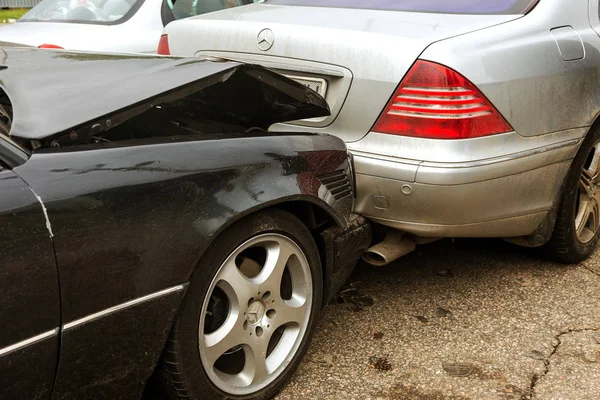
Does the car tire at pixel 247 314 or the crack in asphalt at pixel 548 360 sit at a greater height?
the car tire at pixel 247 314

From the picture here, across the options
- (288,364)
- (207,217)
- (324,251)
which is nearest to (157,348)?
(207,217)

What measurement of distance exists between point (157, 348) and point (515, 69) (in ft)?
6.14

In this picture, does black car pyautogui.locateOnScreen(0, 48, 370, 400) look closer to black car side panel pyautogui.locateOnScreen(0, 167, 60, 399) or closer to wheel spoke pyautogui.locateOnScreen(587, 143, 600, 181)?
black car side panel pyautogui.locateOnScreen(0, 167, 60, 399)

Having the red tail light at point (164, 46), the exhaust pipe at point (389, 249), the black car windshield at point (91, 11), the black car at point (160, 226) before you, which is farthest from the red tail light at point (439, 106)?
the black car windshield at point (91, 11)

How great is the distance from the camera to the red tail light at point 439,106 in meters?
2.81

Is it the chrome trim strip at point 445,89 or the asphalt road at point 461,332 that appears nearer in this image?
the asphalt road at point 461,332

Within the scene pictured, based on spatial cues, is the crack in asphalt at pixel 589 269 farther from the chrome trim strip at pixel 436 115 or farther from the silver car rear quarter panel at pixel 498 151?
the chrome trim strip at pixel 436 115

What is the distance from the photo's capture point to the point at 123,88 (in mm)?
2182

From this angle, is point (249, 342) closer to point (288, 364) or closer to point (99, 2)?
point (288, 364)

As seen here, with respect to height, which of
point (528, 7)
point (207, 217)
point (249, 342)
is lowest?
point (249, 342)

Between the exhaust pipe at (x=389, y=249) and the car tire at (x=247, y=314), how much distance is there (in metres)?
0.45

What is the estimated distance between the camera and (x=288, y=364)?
103 inches

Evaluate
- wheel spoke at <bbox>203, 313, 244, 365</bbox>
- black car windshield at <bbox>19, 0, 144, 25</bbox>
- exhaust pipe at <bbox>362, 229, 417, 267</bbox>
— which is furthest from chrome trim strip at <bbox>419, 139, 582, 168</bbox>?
black car windshield at <bbox>19, 0, 144, 25</bbox>

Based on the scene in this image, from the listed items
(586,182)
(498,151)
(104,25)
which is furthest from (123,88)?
(104,25)
